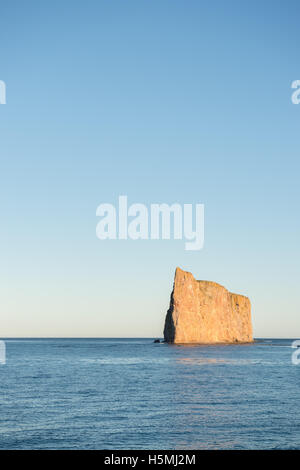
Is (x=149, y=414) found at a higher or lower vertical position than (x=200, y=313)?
higher

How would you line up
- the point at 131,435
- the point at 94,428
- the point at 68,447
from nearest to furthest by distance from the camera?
the point at 68,447
the point at 131,435
the point at 94,428

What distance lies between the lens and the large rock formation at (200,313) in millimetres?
165875

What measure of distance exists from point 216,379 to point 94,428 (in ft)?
103

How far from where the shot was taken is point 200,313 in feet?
570

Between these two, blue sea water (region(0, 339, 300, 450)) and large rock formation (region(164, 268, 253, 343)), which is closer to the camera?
blue sea water (region(0, 339, 300, 450))

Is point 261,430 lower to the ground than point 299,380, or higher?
higher

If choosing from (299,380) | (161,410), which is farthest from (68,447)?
(299,380)

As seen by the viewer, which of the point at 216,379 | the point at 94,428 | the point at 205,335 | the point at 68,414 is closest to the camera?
the point at 94,428

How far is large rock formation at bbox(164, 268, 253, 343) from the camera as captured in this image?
16588cm

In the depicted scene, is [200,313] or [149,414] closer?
[149,414]

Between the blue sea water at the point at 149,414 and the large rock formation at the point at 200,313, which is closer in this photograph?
the blue sea water at the point at 149,414

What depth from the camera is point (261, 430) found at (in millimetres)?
29344
